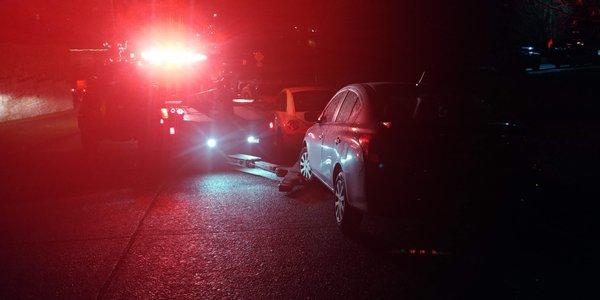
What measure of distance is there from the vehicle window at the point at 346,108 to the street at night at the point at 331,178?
29mm

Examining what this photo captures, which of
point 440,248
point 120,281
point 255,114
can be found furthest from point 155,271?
point 255,114

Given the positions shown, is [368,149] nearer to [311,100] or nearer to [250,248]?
[250,248]

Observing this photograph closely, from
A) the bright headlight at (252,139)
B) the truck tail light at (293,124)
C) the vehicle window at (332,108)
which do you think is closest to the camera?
the vehicle window at (332,108)

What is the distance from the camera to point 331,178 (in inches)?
273

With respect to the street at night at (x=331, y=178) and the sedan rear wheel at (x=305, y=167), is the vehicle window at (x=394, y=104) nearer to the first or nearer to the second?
the street at night at (x=331, y=178)

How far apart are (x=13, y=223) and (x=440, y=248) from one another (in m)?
5.37

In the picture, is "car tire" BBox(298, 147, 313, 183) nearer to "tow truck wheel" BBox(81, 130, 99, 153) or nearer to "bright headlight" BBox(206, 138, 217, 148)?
"bright headlight" BBox(206, 138, 217, 148)

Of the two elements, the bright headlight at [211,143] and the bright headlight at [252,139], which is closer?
the bright headlight at [211,143]

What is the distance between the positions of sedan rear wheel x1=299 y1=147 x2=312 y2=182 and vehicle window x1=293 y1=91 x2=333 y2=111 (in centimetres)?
236

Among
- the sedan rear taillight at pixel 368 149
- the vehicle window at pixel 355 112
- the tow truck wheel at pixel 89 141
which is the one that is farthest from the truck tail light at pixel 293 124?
the sedan rear taillight at pixel 368 149

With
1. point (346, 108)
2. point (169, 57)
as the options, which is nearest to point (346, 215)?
point (346, 108)

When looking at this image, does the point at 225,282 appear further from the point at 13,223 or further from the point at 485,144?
the point at 13,223

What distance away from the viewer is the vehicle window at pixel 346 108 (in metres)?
6.69

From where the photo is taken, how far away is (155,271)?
16.6 feet
